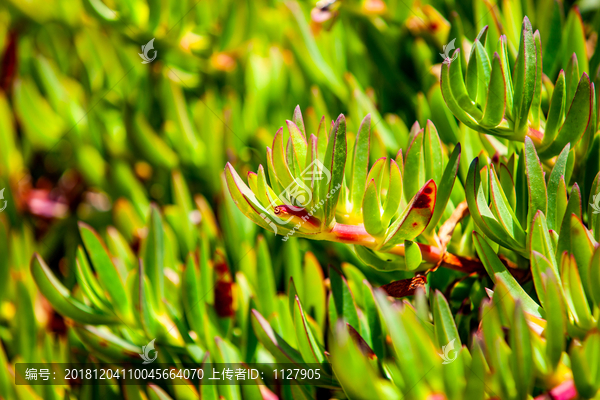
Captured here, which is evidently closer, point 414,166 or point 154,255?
point 414,166

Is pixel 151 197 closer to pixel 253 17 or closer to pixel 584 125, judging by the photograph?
pixel 253 17

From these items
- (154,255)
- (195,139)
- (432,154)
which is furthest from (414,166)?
(195,139)

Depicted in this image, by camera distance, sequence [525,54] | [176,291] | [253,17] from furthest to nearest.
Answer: [253,17]
[176,291]
[525,54]

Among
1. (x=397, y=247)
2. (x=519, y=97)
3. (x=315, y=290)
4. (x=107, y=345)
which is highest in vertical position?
(x=519, y=97)

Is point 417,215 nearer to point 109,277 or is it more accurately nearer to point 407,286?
point 407,286

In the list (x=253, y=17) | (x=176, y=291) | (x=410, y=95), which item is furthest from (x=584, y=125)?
(x=253, y=17)

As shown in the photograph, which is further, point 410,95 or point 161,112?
point 161,112
